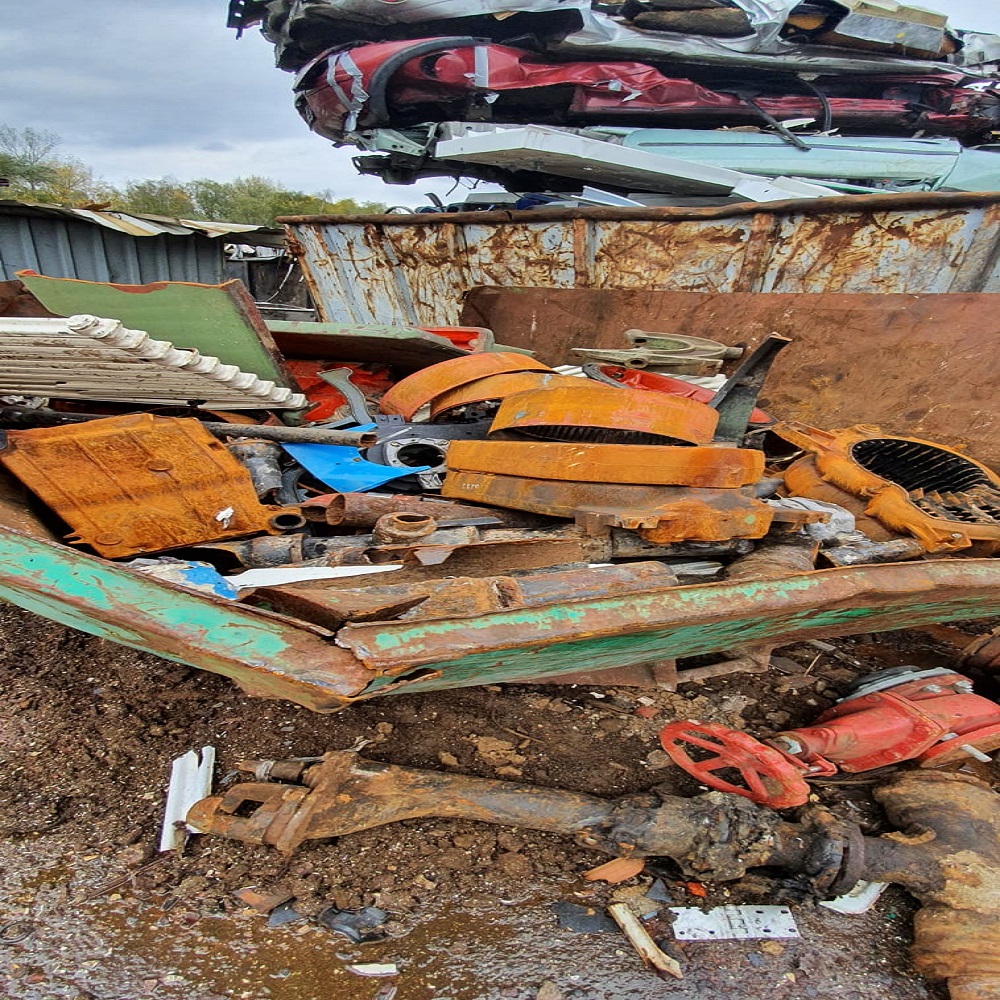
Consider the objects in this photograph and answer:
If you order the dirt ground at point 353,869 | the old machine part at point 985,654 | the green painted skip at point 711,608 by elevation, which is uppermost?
the green painted skip at point 711,608

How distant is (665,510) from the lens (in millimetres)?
1539

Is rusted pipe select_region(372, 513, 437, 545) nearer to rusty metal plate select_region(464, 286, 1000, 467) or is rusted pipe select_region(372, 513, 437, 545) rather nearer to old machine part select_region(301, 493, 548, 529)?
old machine part select_region(301, 493, 548, 529)

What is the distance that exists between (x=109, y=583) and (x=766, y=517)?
153cm

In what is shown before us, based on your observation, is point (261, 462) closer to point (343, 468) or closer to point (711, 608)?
point (343, 468)

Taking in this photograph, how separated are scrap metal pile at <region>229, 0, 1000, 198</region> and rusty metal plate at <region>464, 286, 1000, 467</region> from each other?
2454 millimetres

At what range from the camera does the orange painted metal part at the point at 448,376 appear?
233 centimetres

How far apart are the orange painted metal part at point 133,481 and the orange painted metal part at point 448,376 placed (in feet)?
2.86

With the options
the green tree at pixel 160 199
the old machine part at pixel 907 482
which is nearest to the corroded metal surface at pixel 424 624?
the old machine part at pixel 907 482

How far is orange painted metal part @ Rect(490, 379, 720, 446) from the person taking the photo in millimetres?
1652

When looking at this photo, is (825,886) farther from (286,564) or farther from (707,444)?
(286,564)

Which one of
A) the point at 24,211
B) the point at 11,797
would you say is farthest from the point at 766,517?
the point at 24,211

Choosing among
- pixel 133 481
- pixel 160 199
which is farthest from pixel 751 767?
pixel 160 199

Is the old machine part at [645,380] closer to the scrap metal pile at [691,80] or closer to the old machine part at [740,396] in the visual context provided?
the old machine part at [740,396]

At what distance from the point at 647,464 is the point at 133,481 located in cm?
138
